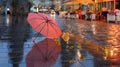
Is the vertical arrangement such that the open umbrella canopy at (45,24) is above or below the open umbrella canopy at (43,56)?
above

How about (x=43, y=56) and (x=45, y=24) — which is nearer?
(x=43, y=56)

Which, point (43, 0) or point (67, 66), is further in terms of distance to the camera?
point (43, 0)

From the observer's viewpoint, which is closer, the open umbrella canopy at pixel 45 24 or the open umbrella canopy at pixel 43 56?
the open umbrella canopy at pixel 43 56

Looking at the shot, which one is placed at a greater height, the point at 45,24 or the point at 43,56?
the point at 45,24

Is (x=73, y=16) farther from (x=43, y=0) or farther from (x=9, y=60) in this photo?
(x=43, y=0)

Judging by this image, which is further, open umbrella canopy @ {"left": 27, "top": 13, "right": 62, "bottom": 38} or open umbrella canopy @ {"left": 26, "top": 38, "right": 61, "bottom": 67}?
open umbrella canopy @ {"left": 27, "top": 13, "right": 62, "bottom": 38}

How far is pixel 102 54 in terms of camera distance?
1000cm

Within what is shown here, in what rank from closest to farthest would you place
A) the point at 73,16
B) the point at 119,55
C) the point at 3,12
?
1. the point at 119,55
2. the point at 73,16
3. the point at 3,12

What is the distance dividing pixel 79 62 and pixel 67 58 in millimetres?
771

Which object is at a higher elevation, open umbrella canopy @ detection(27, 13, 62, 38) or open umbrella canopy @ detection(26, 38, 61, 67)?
open umbrella canopy @ detection(27, 13, 62, 38)

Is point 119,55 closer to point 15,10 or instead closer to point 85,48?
point 85,48

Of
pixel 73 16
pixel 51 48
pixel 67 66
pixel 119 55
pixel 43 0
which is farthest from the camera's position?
pixel 43 0

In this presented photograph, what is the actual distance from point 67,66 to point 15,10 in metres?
56.8

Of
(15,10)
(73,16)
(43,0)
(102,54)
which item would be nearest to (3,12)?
(15,10)
